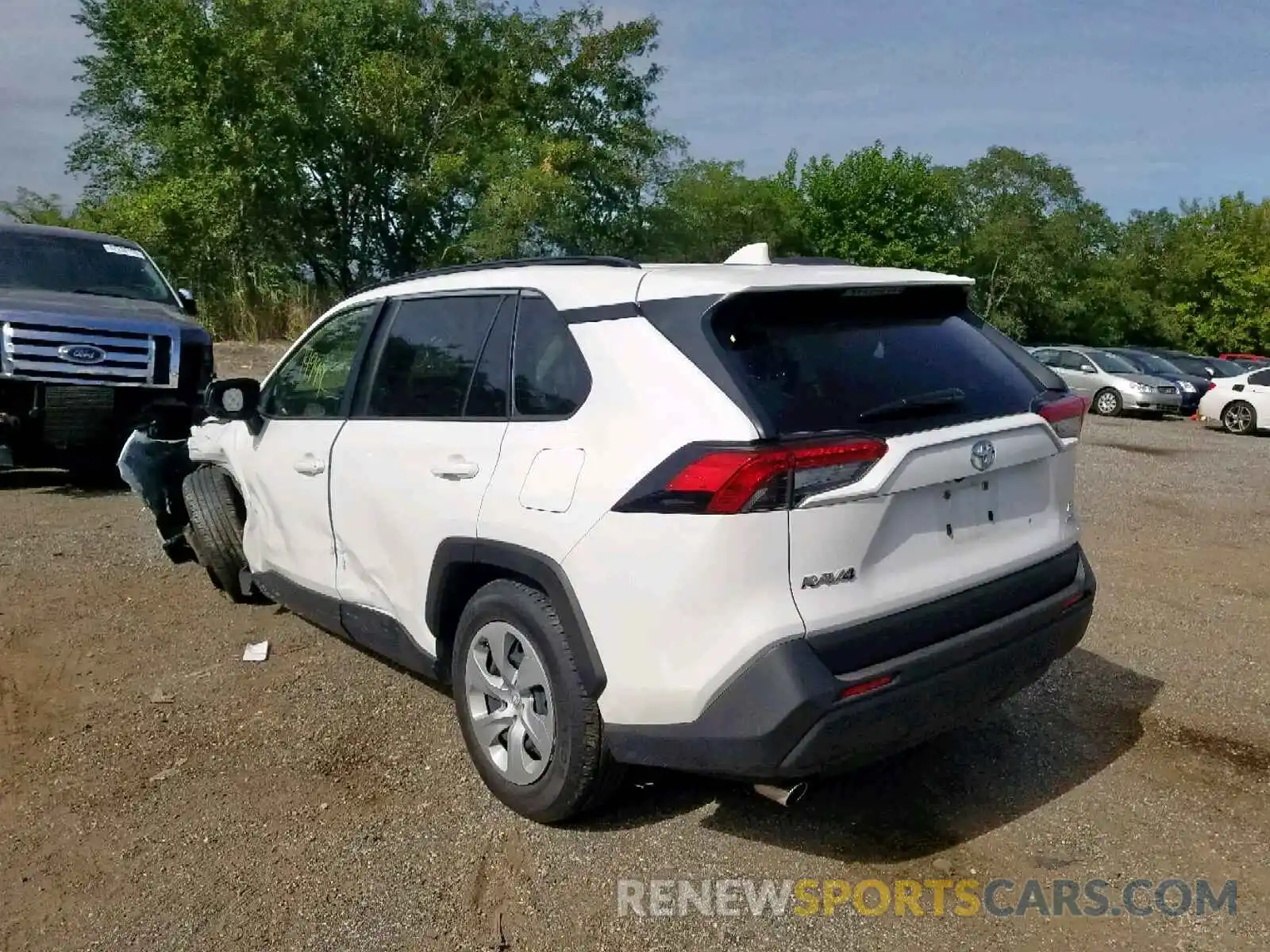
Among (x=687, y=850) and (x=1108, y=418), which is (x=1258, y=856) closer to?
(x=687, y=850)

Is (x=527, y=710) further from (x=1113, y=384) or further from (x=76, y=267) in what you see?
(x=1113, y=384)

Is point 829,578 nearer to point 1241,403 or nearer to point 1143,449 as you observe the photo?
point 1143,449

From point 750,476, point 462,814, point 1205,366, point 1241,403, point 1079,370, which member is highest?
point 1205,366

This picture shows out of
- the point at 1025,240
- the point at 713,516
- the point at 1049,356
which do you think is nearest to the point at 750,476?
the point at 713,516

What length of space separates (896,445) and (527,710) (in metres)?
1.43

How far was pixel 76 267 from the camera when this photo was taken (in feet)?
30.0

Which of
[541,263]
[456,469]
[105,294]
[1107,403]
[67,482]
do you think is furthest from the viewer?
[1107,403]

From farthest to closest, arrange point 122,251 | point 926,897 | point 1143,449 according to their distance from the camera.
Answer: point 1143,449 → point 122,251 → point 926,897

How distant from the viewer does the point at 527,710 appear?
10.9 feet

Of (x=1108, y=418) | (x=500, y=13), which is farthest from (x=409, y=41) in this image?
(x=1108, y=418)

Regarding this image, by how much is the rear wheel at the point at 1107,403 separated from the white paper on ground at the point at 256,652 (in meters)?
21.0

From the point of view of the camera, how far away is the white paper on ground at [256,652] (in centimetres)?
488

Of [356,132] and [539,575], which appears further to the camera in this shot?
[356,132]

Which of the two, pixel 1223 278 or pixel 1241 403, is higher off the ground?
pixel 1223 278
